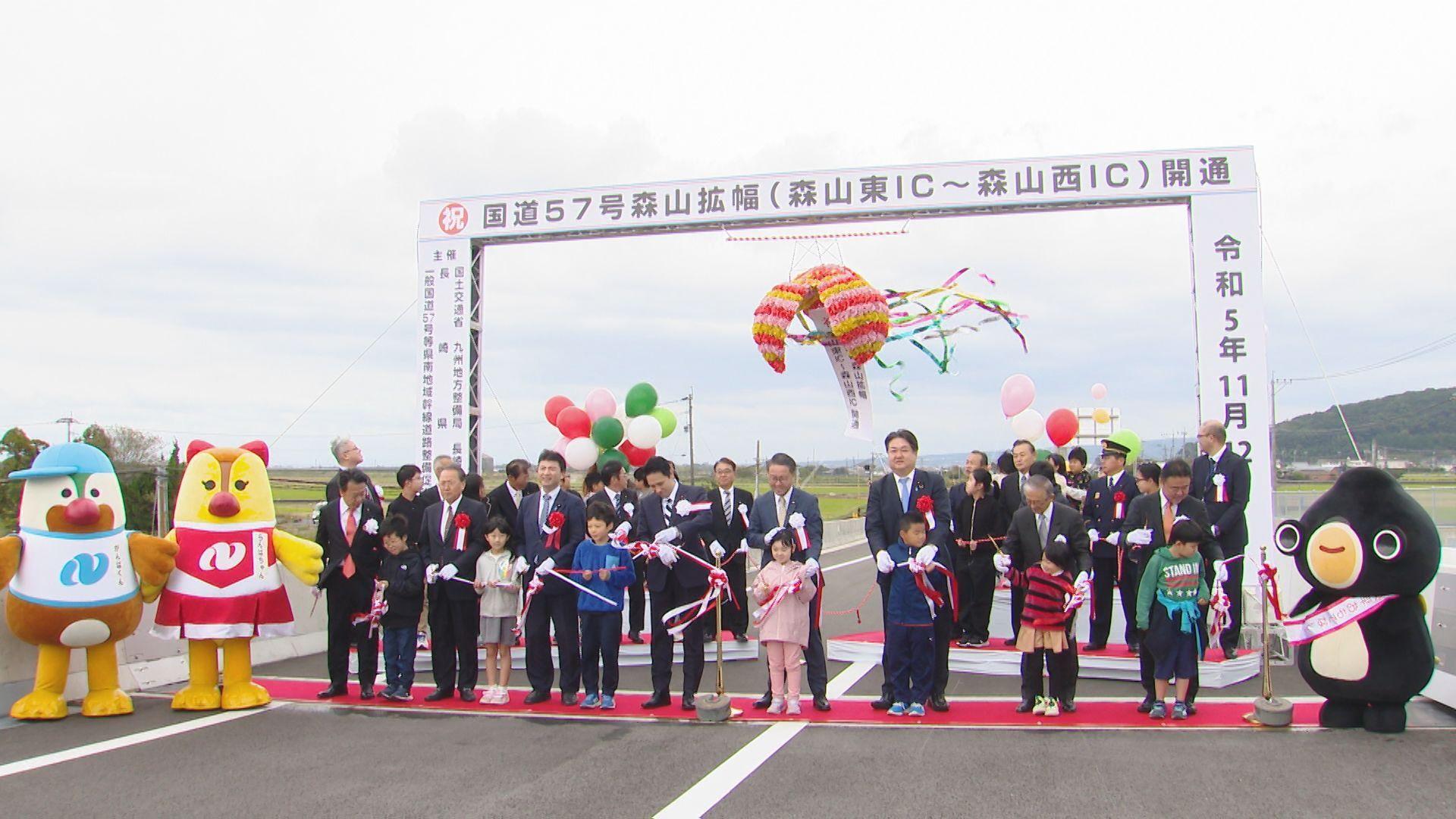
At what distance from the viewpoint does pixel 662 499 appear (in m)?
7.11

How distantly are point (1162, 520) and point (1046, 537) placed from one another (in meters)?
0.80

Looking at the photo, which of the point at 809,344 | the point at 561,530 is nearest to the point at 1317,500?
the point at 561,530

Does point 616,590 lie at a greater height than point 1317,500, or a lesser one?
lesser

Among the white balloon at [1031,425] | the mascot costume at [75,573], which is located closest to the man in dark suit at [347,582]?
the mascot costume at [75,573]

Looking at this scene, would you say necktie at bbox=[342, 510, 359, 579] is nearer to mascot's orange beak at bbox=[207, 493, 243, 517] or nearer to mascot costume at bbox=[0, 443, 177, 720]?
mascot's orange beak at bbox=[207, 493, 243, 517]

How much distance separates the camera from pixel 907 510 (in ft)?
21.6

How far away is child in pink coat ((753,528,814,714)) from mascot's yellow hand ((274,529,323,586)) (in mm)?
3061

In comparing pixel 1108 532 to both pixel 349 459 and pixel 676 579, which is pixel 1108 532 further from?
pixel 349 459

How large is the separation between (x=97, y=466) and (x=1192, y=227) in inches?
402

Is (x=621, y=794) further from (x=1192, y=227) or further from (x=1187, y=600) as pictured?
(x=1192, y=227)

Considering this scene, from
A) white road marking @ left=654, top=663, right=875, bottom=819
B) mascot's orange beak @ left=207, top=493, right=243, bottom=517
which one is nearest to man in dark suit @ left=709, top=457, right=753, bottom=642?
white road marking @ left=654, top=663, right=875, bottom=819

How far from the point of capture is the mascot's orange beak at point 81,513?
6.10 meters

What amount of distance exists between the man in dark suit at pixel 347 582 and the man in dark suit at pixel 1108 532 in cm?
531

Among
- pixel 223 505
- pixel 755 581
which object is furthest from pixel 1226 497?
pixel 223 505
